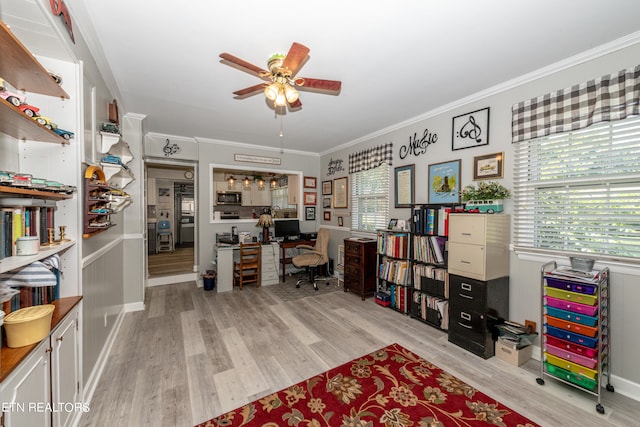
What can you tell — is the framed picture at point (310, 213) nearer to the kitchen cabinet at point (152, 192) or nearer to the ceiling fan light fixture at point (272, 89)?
the ceiling fan light fixture at point (272, 89)

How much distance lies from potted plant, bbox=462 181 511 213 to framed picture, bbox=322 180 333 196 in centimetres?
305

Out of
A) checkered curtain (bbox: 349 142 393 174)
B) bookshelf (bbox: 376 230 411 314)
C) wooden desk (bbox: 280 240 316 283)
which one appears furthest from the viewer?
wooden desk (bbox: 280 240 316 283)

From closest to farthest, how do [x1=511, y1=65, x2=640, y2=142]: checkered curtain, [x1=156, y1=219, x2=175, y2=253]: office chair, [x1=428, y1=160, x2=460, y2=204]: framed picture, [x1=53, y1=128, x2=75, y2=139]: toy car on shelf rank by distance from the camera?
[x1=53, y1=128, x2=75, y2=139]: toy car on shelf → [x1=511, y1=65, x2=640, y2=142]: checkered curtain → [x1=428, y1=160, x2=460, y2=204]: framed picture → [x1=156, y1=219, x2=175, y2=253]: office chair

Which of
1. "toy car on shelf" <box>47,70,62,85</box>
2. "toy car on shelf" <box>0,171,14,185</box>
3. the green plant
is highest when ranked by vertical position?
"toy car on shelf" <box>47,70,62,85</box>

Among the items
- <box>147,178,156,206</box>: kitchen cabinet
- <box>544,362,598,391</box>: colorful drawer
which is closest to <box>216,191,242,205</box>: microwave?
<box>147,178,156,206</box>: kitchen cabinet

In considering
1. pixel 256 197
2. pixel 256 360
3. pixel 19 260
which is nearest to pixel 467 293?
pixel 256 360

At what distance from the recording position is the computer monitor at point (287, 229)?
511 cm

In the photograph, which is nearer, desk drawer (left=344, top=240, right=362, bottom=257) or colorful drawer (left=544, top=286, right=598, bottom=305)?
colorful drawer (left=544, top=286, right=598, bottom=305)

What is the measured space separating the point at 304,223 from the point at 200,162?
7.89 ft

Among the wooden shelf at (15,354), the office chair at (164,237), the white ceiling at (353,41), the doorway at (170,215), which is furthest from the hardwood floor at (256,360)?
the office chair at (164,237)

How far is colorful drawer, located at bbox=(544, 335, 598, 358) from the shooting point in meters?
1.80

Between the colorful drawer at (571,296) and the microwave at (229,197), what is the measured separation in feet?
22.8

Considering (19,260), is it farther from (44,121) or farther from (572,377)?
(572,377)

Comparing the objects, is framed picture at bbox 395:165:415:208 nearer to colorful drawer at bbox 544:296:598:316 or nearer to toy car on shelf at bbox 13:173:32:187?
colorful drawer at bbox 544:296:598:316
